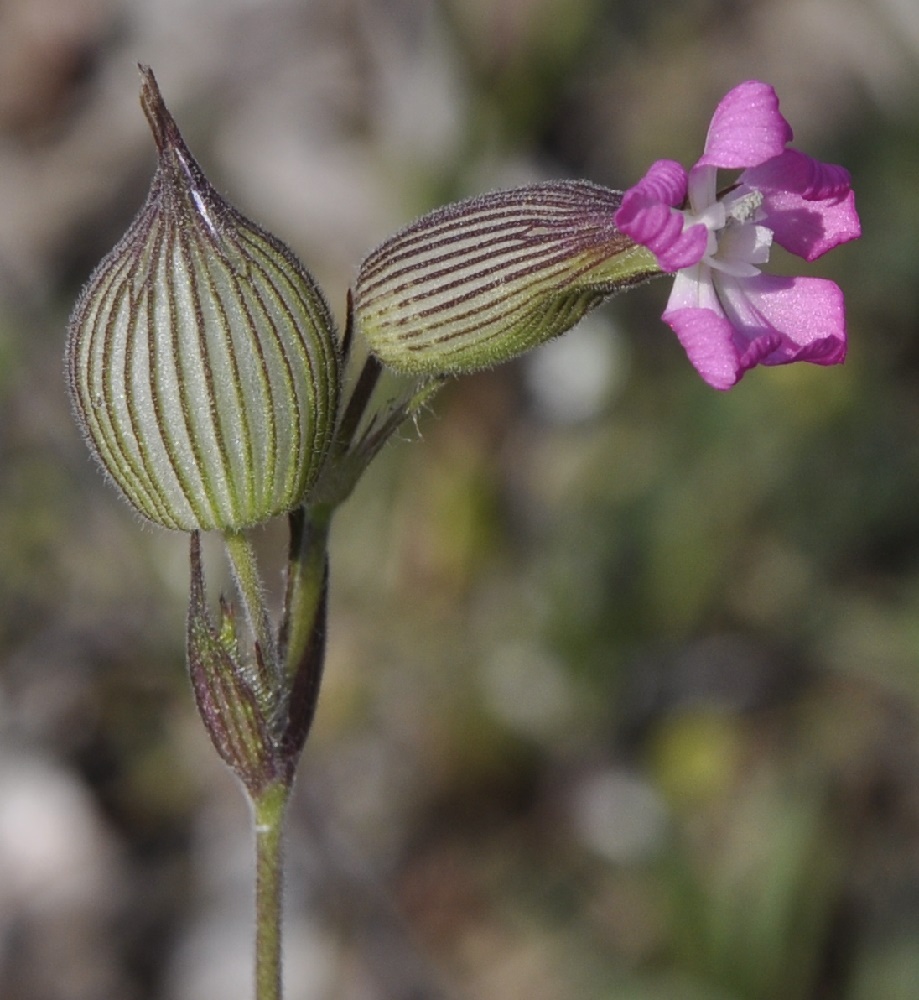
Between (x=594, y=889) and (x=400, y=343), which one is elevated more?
(x=400, y=343)

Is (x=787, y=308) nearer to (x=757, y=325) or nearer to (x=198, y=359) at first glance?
(x=757, y=325)

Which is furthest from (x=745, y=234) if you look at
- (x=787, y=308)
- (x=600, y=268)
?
(x=600, y=268)

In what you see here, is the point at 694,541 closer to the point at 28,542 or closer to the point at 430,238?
the point at 28,542

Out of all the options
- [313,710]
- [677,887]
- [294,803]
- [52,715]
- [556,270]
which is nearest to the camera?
[556,270]

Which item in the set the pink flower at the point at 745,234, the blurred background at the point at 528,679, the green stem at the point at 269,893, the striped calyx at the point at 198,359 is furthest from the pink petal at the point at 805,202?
the blurred background at the point at 528,679

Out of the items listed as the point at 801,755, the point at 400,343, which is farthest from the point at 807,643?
the point at 400,343

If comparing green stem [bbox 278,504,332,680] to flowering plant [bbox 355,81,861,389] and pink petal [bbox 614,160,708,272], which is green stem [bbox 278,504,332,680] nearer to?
flowering plant [bbox 355,81,861,389]
